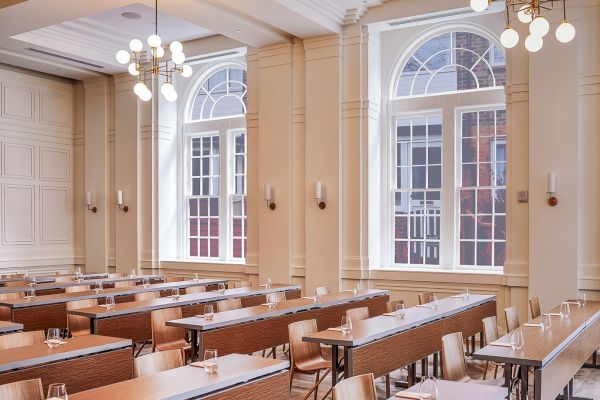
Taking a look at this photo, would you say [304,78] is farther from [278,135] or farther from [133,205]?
[133,205]

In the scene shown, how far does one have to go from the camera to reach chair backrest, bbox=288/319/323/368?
17.3 ft

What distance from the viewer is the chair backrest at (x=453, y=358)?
4.43m

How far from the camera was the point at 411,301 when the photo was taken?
8.91 meters

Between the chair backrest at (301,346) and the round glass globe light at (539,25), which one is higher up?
the round glass globe light at (539,25)

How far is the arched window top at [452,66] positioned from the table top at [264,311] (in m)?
3.22

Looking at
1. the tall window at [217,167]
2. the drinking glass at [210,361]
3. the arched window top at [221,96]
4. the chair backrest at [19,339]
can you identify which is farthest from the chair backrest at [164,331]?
the arched window top at [221,96]

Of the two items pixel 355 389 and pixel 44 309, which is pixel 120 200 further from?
pixel 355 389

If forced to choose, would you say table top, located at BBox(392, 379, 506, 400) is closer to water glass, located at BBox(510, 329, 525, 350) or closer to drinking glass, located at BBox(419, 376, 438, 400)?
drinking glass, located at BBox(419, 376, 438, 400)

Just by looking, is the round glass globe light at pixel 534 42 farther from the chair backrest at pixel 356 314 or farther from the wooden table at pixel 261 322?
the wooden table at pixel 261 322

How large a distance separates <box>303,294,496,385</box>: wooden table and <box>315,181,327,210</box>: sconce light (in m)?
2.76

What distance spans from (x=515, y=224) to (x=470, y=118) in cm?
178

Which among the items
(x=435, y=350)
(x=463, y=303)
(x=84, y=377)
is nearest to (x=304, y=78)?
(x=463, y=303)

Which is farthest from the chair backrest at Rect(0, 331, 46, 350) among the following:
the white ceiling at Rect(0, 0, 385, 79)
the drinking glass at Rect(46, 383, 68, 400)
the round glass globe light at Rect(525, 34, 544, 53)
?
the white ceiling at Rect(0, 0, 385, 79)

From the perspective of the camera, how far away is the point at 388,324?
17.8 ft
